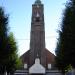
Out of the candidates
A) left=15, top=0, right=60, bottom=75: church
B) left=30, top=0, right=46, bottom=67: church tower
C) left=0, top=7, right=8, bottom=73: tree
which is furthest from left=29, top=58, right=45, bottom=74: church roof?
left=0, top=7, right=8, bottom=73: tree

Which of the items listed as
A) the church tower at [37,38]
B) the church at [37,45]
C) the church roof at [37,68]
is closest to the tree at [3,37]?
the church roof at [37,68]

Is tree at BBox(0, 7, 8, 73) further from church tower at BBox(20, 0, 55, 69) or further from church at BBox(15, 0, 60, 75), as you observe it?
church tower at BBox(20, 0, 55, 69)

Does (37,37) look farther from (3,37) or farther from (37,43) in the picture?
(3,37)

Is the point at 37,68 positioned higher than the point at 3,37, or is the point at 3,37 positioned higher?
the point at 3,37

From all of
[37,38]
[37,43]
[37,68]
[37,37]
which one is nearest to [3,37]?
[37,68]

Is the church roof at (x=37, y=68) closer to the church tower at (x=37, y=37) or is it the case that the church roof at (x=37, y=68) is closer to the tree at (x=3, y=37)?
the church tower at (x=37, y=37)

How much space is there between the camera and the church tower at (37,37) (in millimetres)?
88625

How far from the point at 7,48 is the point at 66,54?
6.48 m

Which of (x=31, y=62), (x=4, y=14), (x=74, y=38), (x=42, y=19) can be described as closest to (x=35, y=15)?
(x=42, y=19)

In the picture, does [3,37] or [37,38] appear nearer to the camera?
[3,37]

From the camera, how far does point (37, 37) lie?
295 feet

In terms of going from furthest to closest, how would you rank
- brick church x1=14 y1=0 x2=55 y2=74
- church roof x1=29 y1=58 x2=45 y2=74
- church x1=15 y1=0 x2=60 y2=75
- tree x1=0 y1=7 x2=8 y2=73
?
brick church x1=14 y1=0 x2=55 y2=74, church x1=15 y1=0 x2=60 y2=75, church roof x1=29 y1=58 x2=45 y2=74, tree x1=0 y1=7 x2=8 y2=73

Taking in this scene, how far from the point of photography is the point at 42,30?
89062 millimetres

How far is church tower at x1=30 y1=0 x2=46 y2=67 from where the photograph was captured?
88625mm
